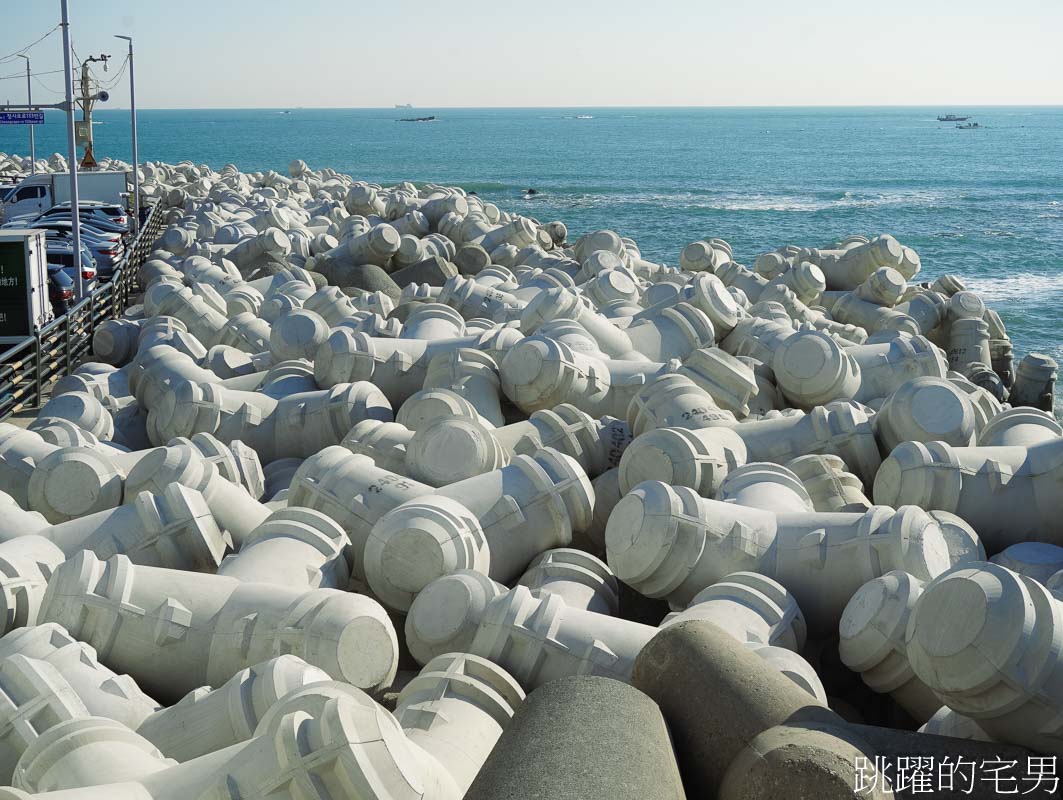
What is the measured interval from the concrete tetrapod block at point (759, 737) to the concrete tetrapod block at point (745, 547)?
1158mm

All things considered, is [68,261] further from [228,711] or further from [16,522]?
[228,711]

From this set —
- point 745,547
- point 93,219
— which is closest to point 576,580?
point 745,547

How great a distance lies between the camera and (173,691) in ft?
15.0

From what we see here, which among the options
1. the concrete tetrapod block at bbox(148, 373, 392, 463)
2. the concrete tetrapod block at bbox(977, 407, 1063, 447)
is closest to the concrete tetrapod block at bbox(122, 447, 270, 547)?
the concrete tetrapod block at bbox(148, 373, 392, 463)

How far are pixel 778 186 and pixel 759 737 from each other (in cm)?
6293

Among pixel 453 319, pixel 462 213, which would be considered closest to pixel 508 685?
pixel 453 319

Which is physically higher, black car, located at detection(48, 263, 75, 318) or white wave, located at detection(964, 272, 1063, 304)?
black car, located at detection(48, 263, 75, 318)

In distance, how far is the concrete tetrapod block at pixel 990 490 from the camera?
564 centimetres

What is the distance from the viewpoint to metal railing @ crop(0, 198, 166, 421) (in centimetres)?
938

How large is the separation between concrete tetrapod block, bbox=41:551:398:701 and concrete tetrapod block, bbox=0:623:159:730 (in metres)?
0.18

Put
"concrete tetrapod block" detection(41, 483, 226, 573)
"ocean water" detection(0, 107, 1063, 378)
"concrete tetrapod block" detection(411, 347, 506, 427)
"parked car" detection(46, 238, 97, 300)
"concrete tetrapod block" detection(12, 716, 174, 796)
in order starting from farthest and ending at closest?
1. "ocean water" detection(0, 107, 1063, 378)
2. "parked car" detection(46, 238, 97, 300)
3. "concrete tetrapod block" detection(411, 347, 506, 427)
4. "concrete tetrapod block" detection(41, 483, 226, 573)
5. "concrete tetrapod block" detection(12, 716, 174, 796)

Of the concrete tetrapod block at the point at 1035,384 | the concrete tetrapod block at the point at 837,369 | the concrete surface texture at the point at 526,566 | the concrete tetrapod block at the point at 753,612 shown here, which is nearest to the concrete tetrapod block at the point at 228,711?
the concrete surface texture at the point at 526,566

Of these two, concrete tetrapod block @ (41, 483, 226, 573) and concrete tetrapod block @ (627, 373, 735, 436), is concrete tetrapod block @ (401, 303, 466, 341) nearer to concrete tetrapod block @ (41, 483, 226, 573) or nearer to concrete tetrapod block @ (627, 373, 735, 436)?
concrete tetrapod block @ (627, 373, 735, 436)

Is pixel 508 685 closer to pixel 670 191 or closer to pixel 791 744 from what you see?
pixel 791 744
